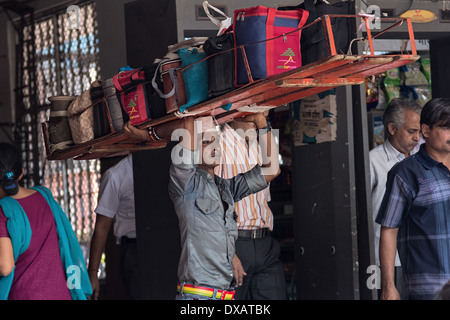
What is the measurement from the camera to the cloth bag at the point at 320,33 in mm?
3072

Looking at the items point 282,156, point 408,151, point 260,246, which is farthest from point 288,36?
point 282,156

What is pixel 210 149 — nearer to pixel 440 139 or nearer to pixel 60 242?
pixel 60 242

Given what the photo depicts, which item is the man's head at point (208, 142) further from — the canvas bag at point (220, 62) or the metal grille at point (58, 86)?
the metal grille at point (58, 86)

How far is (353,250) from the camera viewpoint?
14.2 feet

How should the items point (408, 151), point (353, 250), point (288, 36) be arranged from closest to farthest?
point (288, 36), point (353, 250), point (408, 151)

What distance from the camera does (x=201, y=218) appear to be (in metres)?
3.48

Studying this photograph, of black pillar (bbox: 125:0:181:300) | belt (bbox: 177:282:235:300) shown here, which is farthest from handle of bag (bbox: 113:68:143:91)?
belt (bbox: 177:282:235:300)

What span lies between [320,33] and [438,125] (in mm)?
894

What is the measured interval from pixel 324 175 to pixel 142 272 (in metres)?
1.23

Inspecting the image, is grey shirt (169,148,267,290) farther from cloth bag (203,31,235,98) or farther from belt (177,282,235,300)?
cloth bag (203,31,235,98)

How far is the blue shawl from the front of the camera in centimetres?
321

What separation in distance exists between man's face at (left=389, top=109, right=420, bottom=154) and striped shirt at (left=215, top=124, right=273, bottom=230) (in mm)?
936

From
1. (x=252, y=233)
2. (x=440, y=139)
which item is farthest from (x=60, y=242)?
(x=440, y=139)

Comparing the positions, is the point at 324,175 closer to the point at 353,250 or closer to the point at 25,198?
the point at 353,250
